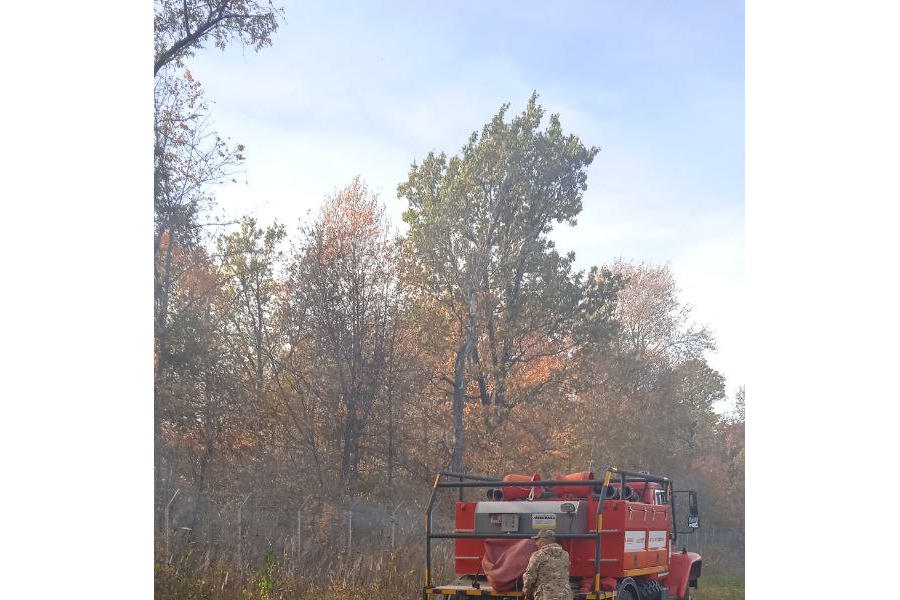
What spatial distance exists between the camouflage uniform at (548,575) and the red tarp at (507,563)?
538mm

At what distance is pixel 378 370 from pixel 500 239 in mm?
6256

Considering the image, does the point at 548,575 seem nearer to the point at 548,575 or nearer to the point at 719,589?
the point at 548,575

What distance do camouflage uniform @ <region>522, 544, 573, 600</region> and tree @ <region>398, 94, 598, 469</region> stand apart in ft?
53.2

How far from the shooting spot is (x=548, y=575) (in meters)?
9.02

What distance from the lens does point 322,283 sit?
22.7 m

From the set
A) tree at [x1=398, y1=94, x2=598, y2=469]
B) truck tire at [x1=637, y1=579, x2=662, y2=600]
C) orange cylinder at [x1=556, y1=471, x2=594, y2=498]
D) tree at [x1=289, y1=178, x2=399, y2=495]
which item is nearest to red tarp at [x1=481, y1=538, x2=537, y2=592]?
orange cylinder at [x1=556, y1=471, x2=594, y2=498]

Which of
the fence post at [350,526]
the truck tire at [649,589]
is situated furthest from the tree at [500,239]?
the truck tire at [649,589]

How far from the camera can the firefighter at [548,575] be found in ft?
29.4

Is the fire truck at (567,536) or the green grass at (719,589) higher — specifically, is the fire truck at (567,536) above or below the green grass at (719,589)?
above

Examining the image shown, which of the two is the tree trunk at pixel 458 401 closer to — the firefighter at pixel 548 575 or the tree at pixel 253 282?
the tree at pixel 253 282
